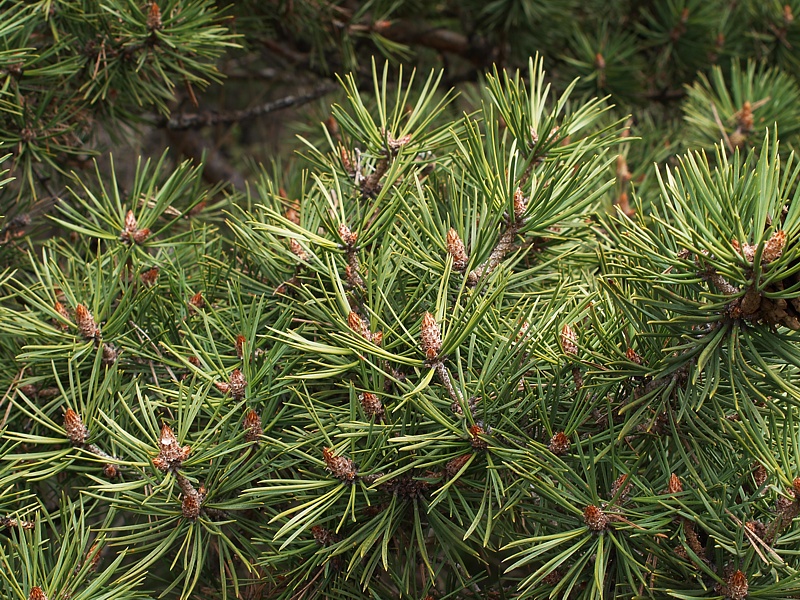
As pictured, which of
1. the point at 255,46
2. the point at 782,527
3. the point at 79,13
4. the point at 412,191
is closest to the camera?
the point at 782,527

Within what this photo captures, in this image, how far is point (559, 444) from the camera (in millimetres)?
468

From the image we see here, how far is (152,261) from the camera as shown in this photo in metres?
0.62

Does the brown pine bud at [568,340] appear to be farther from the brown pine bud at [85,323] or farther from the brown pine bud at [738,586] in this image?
the brown pine bud at [85,323]

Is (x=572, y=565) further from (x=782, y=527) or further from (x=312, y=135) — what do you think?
(x=312, y=135)

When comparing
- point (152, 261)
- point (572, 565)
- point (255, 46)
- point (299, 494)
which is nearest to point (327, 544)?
point (299, 494)

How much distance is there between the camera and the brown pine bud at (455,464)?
468 millimetres

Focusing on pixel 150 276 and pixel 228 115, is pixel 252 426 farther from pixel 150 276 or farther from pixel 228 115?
pixel 228 115

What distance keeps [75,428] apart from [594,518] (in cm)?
34

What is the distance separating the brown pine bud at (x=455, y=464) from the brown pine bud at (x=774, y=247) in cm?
20

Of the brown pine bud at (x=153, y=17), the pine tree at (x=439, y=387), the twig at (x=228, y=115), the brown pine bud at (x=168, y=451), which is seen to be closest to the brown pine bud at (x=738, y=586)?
the pine tree at (x=439, y=387)

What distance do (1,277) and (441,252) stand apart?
1.09 ft

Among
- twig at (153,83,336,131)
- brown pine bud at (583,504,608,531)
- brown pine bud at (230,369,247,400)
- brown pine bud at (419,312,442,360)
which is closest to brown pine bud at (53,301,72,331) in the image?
brown pine bud at (230,369,247,400)

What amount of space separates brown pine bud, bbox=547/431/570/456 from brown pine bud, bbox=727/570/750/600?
0.11 meters

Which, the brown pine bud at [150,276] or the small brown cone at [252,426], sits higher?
the small brown cone at [252,426]
